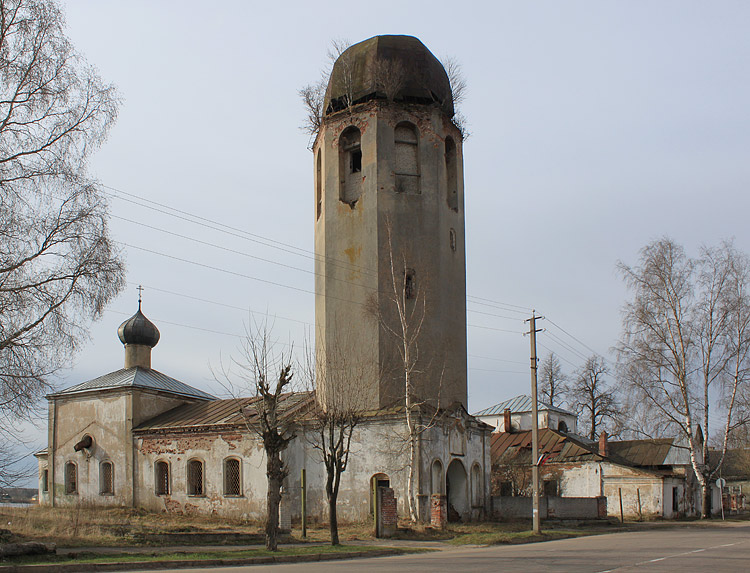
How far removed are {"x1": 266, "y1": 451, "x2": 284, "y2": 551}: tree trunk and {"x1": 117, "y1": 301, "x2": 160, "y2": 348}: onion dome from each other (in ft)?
63.4

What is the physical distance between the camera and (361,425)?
25.6 m

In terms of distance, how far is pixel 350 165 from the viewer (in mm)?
28734

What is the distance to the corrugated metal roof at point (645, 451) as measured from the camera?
137 ft

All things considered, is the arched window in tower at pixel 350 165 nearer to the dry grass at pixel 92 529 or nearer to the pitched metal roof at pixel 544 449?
the dry grass at pixel 92 529

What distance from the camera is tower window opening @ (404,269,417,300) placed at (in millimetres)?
26969

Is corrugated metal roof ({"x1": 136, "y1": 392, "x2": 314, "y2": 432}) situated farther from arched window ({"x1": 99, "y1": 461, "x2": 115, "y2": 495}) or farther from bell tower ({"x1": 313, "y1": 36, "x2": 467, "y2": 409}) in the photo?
arched window ({"x1": 99, "y1": 461, "x2": 115, "y2": 495})

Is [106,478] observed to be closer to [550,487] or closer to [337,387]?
[337,387]

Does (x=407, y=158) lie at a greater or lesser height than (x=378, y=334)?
greater

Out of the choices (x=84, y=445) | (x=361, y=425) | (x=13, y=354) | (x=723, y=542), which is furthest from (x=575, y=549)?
(x=84, y=445)

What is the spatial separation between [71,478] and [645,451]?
2895 cm

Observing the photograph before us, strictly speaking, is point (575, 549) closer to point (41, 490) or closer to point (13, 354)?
point (13, 354)

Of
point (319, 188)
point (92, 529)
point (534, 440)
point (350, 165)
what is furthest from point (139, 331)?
point (534, 440)

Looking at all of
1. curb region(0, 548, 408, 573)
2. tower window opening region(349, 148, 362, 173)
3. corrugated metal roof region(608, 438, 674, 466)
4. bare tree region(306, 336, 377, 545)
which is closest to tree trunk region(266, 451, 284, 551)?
curb region(0, 548, 408, 573)

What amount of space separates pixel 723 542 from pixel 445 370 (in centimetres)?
1044
